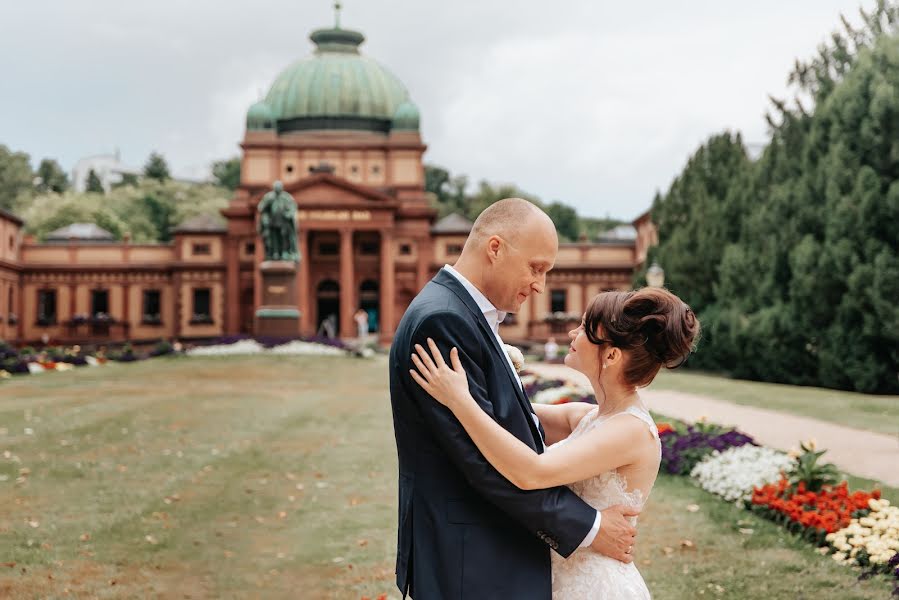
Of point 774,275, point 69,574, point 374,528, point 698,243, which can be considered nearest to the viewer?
point 69,574

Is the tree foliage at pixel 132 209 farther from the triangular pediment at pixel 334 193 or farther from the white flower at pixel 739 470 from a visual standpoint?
the white flower at pixel 739 470

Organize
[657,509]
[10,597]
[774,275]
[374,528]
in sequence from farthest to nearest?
[774,275] < [657,509] < [374,528] < [10,597]

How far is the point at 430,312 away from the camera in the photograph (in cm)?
304

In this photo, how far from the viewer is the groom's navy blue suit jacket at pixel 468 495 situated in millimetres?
2994

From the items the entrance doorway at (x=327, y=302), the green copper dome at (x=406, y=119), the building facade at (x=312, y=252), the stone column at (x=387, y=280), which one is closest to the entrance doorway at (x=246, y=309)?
the building facade at (x=312, y=252)

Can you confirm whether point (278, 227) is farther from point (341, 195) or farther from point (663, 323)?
point (663, 323)

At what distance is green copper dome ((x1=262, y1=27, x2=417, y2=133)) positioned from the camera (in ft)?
193

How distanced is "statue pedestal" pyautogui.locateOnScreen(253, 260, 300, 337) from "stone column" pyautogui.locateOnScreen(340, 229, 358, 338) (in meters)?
17.7

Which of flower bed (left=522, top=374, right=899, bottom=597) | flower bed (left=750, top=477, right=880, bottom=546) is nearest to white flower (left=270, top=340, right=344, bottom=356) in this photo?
flower bed (left=522, top=374, right=899, bottom=597)

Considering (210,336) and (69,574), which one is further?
(210,336)

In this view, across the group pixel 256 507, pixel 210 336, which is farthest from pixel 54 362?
pixel 210 336

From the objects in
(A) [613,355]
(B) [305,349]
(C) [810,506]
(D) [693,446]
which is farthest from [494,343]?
(B) [305,349]

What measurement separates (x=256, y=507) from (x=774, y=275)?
758 inches

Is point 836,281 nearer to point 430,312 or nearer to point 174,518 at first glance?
point 174,518
